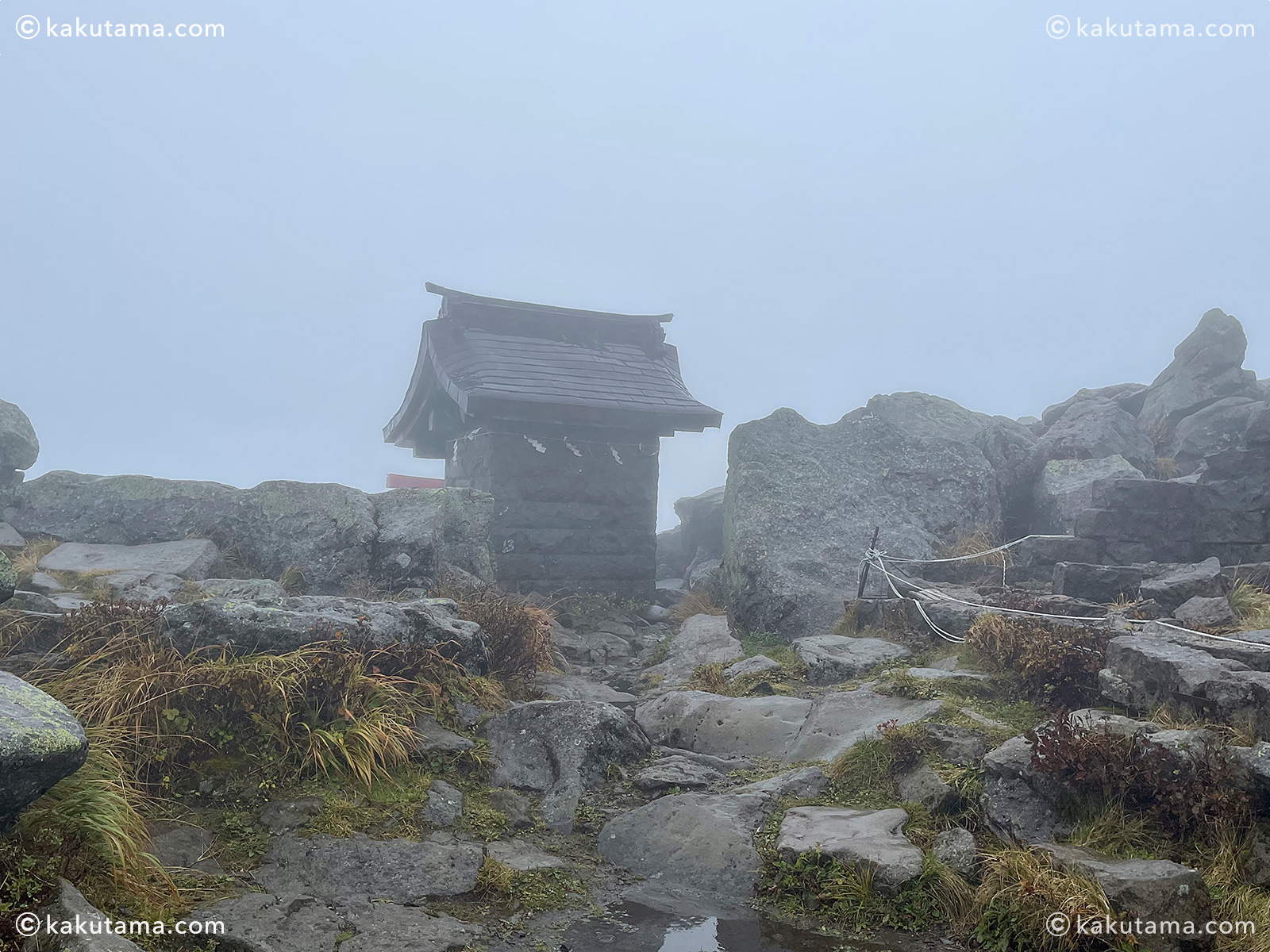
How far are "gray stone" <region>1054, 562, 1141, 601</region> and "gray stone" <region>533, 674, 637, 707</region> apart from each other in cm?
465

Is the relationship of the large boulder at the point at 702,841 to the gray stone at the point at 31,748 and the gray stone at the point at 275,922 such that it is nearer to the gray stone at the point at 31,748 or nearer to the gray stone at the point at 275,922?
the gray stone at the point at 275,922

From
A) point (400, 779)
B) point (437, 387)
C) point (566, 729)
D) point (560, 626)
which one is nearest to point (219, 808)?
point (400, 779)

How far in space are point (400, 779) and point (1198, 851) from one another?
4701 mm

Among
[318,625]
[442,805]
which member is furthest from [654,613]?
[442,805]

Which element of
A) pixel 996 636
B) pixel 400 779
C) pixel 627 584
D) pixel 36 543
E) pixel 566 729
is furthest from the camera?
pixel 627 584

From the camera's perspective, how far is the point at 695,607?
42.1ft

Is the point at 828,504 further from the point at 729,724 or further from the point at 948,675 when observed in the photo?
the point at 729,724

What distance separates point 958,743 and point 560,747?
279 centimetres

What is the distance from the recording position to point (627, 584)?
14203 mm

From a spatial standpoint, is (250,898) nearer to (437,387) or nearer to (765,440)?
(765,440)

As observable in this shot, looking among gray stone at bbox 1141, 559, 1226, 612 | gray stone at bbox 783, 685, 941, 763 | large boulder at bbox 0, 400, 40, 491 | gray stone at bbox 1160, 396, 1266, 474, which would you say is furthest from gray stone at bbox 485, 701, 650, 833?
gray stone at bbox 1160, 396, 1266, 474

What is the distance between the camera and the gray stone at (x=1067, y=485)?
37.9 feet

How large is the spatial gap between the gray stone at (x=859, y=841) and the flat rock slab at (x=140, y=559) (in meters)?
8.10

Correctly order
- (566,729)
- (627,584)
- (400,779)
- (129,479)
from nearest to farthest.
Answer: (400,779) → (566,729) → (129,479) → (627,584)
